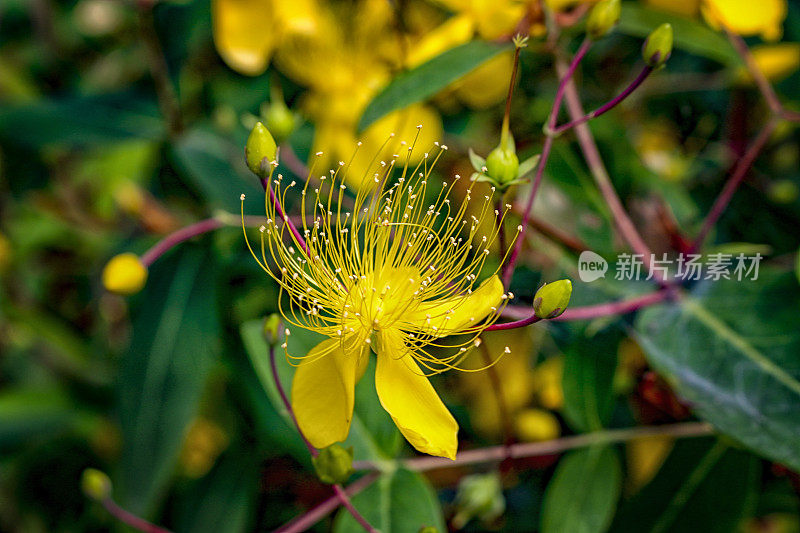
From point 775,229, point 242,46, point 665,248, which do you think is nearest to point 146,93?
point 242,46

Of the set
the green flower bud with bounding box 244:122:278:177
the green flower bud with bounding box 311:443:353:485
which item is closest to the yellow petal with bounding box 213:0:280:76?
the green flower bud with bounding box 244:122:278:177

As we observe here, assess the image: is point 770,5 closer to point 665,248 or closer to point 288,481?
point 665,248

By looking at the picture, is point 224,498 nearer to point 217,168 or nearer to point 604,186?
point 217,168

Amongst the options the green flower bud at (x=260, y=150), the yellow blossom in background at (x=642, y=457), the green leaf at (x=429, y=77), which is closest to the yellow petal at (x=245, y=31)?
the green leaf at (x=429, y=77)

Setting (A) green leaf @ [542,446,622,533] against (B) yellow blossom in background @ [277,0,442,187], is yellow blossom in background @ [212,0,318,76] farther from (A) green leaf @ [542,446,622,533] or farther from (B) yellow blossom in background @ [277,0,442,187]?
(A) green leaf @ [542,446,622,533]

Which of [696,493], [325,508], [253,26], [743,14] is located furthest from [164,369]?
[743,14]

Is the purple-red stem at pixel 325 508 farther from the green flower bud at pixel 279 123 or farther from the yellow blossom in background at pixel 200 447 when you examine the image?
the yellow blossom in background at pixel 200 447
